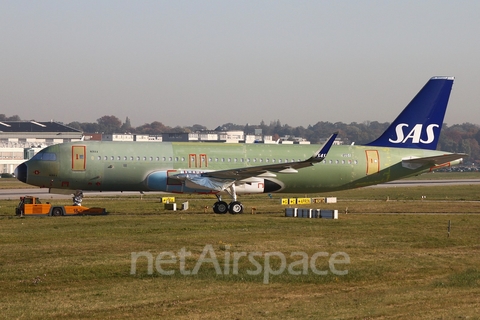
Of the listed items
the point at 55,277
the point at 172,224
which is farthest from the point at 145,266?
the point at 172,224

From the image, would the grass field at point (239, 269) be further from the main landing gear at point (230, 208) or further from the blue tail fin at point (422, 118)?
the blue tail fin at point (422, 118)

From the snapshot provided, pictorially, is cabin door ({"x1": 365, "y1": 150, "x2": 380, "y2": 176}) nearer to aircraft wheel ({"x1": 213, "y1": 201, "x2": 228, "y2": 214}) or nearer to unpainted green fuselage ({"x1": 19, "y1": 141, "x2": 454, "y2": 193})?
unpainted green fuselage ({"x1": 19, "y1": 141, "x2": 454, "y2": 193})

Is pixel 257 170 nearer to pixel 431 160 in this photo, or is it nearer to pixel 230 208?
pixel 230 208

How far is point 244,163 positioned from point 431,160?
14762 mm

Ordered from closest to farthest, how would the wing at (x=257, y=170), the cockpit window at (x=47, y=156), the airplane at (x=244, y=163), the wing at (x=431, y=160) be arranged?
1. the cockpit window at (x=47, y=156)
2. the airplane at (x=244, y=163)
3. the wing at (x=257, y=170)
4. the wing at (x=431, y=160)

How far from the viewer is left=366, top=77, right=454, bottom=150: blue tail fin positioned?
58.4 meters

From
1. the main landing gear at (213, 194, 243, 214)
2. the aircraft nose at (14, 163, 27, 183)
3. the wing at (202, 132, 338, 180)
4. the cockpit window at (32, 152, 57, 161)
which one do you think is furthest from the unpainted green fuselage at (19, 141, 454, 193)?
the main landing gear at (213, 194, 243, 214)

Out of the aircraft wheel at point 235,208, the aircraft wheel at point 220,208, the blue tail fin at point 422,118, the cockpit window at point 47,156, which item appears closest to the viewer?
the cockpit window at point 47,156

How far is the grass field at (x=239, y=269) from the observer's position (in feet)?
71.6

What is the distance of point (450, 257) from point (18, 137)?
579 feet

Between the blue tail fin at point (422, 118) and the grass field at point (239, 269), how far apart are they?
34.0 feet

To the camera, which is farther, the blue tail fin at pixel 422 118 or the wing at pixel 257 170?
the blue tail fin at pixel 422 118

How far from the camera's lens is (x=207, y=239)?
123ft

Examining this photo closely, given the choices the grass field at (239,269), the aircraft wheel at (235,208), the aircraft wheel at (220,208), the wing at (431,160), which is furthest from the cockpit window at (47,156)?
the wing at (431,160)
